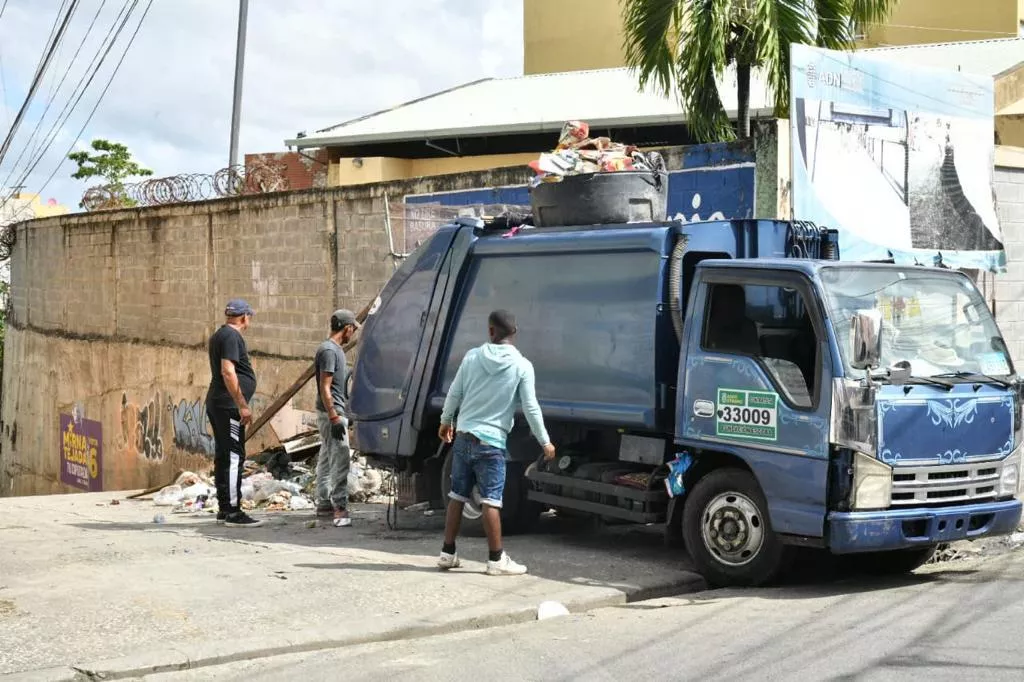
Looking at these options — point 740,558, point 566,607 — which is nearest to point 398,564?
point 566,607

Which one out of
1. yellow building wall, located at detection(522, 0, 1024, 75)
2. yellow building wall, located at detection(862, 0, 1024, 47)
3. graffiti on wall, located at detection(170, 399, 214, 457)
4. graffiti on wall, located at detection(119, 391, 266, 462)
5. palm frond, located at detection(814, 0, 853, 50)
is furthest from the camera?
yellow building wall, located at detection(522, 0, 1024, 75)

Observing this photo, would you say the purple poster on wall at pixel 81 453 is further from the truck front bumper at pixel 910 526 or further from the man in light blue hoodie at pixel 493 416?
the truck front bumper at pixel 910 526

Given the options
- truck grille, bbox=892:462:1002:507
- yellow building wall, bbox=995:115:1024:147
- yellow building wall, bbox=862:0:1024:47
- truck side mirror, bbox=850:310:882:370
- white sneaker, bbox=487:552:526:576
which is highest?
yellow building wall, bbox=862:0:1024:47

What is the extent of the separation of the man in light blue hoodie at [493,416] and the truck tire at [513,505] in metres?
1.52

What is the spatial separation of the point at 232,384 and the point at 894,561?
533cm

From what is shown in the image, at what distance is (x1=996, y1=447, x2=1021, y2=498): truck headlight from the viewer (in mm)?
8359

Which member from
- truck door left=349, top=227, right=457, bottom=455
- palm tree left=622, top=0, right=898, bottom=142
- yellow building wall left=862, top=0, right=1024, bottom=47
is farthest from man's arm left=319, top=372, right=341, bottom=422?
yellow building wall left=862, top=0, right=1024, bottom=47

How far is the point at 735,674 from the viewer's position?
6148 mm

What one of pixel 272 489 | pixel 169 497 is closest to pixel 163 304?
pixel 169 497

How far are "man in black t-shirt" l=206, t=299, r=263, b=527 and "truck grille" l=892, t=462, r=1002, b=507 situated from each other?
215 inches

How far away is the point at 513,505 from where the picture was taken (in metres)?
10.2

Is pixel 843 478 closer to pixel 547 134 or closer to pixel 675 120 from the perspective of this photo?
pixel 675 120

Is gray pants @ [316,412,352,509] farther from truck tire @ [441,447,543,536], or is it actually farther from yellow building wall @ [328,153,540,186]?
yellow building wall @ [328,153,540,186]

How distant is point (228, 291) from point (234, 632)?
→ 42.1 ft
